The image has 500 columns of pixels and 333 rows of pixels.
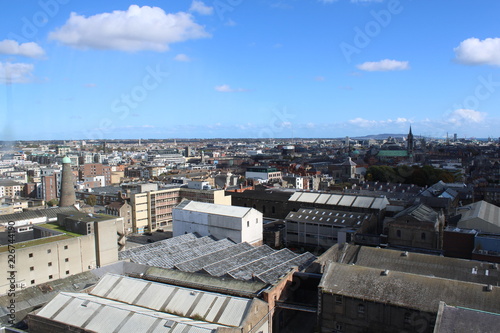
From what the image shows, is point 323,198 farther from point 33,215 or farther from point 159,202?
point 33,215

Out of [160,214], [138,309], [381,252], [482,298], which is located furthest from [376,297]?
[160,214]

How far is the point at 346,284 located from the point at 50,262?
20557mm

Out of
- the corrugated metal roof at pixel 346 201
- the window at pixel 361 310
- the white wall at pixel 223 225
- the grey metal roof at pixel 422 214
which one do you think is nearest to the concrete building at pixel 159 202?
the white wall at pixel 223 225

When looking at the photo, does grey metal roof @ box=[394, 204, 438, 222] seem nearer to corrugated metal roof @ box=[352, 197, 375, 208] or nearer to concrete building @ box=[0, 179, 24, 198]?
corrugated metal roof @ box=[352, 197, 375, 208]

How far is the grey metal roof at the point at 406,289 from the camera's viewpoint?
62.1 feet

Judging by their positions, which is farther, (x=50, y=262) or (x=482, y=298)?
(x=50, y=262)

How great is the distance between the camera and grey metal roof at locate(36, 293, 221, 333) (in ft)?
58.6

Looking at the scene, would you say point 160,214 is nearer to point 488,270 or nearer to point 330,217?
point 330,217

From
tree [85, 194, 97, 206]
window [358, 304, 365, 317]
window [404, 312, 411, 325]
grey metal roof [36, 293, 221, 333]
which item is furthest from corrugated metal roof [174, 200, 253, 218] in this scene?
tree [85, 194, 97, 206]

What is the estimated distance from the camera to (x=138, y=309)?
20281mm

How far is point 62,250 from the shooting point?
1107 inches

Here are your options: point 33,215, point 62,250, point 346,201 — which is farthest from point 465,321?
point 33,215

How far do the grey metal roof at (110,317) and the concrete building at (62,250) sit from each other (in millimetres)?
5459

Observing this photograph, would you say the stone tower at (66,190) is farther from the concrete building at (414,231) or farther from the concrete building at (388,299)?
the concrete building at (388,299)
